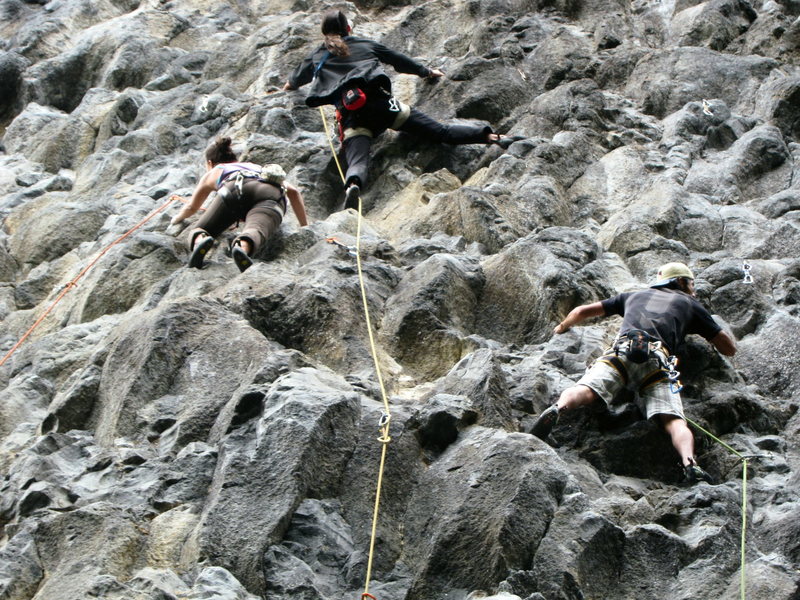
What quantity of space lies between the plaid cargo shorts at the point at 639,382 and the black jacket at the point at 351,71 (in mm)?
5831

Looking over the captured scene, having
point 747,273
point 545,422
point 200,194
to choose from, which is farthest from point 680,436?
point 200,194

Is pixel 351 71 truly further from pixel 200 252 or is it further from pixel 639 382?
pixel 639 382

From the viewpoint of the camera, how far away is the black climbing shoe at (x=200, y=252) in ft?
A: 34.9

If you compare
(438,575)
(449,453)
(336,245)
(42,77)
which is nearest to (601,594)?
(438,575)

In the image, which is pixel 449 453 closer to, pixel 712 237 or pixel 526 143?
pixel 712 237

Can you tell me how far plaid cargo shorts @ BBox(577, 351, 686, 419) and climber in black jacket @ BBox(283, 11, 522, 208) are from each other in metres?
4.74

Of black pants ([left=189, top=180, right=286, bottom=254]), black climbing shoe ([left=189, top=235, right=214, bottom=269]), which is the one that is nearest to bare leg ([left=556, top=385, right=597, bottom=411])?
black pants ([left=189, top=180, right=286, bottom=254])

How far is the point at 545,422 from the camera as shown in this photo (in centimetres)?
810

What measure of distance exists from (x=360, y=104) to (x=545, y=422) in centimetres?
601

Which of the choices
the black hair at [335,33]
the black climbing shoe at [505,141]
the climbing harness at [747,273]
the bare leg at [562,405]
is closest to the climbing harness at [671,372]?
the bare leg at [562,405]

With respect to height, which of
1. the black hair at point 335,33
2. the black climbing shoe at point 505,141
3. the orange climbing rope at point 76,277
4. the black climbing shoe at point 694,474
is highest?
the black hair at point 335,33

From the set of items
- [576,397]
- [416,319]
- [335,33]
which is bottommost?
[416,319]

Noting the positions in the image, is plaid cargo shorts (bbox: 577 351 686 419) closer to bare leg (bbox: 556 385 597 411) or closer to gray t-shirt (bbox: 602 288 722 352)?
bare leg (bbox: 556 385 597 411)

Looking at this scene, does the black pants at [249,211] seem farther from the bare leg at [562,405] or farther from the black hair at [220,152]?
the bare leg at [562,405]
